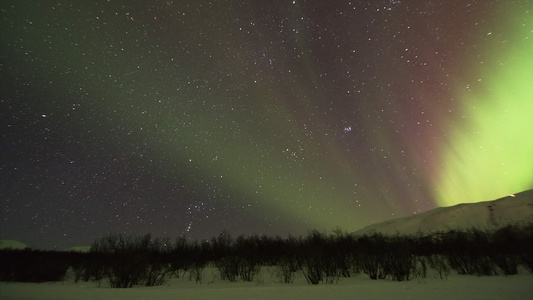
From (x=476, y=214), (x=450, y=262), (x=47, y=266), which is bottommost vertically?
(x=450, y=262)

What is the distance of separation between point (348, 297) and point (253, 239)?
1180 cm

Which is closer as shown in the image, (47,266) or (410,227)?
(47,266)

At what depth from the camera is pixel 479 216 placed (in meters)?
42.5

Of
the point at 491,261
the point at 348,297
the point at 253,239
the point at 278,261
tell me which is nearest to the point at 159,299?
the point at 348,297

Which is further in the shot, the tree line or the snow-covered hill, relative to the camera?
the snow-covered hill

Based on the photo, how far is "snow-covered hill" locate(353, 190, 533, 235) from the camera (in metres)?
36.8

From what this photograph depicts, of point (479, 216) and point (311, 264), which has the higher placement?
point (479, 216)

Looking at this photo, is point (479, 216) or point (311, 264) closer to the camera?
point (311, 264)

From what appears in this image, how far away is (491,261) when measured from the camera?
8094 millimetres

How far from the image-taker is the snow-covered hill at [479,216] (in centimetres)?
3681

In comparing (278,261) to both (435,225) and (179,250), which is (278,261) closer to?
(179,250)

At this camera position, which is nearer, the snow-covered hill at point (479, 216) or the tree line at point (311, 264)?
the tree line at point (311, 264)

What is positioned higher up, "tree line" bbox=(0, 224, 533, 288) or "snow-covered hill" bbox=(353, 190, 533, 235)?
"snow-covered hill" bbox=(353, 190, 533, 235)

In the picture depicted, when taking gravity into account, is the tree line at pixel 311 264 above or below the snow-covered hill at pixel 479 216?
below
